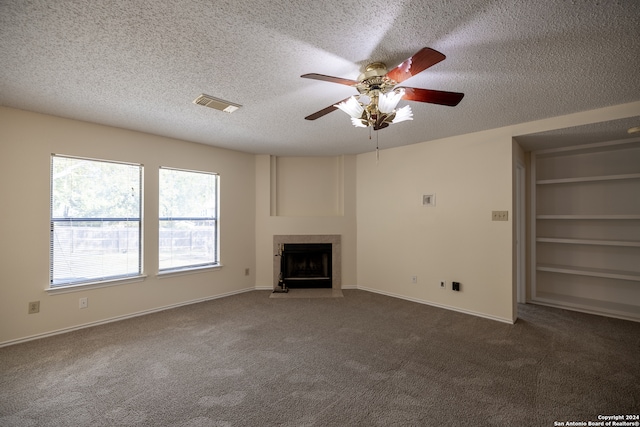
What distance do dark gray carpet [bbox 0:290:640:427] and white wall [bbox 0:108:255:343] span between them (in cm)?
27

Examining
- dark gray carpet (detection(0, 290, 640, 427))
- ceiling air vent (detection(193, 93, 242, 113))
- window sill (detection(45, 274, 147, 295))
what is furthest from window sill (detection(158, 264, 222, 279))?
ceiling air vent (detection(193, 93, 242, 113))

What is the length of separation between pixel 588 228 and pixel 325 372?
4214mm

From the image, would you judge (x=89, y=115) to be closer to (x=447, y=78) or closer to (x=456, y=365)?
(x=447, y=78)

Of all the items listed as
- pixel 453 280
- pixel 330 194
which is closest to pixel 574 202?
pixel 453 280

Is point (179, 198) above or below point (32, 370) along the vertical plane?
Answer: above

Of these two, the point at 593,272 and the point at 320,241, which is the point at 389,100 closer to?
the point at 320,241

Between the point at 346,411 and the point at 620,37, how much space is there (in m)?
2.92

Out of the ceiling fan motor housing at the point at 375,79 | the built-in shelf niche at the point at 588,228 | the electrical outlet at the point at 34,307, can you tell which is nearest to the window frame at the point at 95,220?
the electrical outlet at the point at 34,307

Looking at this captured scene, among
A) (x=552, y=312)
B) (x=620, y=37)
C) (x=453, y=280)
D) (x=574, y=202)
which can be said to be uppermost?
(x=620, y=37)

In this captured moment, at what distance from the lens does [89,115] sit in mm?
3105

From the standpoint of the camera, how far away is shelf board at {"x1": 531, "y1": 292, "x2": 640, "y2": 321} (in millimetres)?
3569

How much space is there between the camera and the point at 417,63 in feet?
5.32

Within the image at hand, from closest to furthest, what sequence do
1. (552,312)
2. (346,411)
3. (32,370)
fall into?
(346,411)
(32,370)
(552,312)

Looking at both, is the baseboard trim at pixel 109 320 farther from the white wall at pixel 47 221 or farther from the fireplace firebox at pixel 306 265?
the fireplace firebox at pixel 306 265
